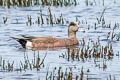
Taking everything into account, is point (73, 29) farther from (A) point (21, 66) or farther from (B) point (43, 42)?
(A) point (21, 66)

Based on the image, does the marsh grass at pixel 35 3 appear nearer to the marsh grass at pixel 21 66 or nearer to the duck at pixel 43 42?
the duck at pixel 43 42

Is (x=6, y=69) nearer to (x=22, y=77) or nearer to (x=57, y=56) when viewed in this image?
(x=22, y=77)

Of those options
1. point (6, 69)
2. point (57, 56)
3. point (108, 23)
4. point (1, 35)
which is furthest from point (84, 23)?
point (6, 69)

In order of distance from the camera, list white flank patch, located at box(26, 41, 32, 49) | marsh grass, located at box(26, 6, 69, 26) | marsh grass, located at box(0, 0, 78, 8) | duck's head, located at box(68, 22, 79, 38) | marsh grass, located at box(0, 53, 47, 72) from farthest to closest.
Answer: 1. marsh grass, located at box(0, 0, 78, 8)
2. marsh grass, located at box(26, 6, 69, 26)
3. duck's head, located at box(68, 22, 79, 38)
4. white flank patch, located at box(26, 41, 32, 49)
5. marsh grass, located at box(0, 53, 47, 72)

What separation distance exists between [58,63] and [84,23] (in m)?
6.92

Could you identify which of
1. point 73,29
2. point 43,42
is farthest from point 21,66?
point 73,29

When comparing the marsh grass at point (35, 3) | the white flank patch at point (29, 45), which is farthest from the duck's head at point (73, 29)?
the marsh grass at point (35, 3)

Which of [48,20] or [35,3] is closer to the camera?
[48,20]

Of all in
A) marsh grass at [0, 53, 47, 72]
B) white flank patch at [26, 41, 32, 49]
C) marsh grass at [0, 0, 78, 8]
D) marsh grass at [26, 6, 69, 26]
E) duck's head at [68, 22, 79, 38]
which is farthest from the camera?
marsh grass at [0, 0, 78, 8]

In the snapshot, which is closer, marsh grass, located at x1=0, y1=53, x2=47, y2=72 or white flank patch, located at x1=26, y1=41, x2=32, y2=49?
marsh grass, located at x1=0, y1=53, x2=47, y2=72

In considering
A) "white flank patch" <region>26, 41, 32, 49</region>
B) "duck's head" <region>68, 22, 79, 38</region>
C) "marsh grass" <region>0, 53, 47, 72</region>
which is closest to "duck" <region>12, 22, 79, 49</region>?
"white flank patch" <region>26, 41, 32, 49</region>

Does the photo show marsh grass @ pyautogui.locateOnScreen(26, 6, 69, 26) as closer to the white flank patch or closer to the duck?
the duck

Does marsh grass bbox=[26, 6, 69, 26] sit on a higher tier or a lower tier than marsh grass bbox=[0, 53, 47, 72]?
lower

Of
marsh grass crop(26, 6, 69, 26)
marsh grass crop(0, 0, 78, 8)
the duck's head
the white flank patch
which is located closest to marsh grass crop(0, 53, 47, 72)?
the white flank patch
